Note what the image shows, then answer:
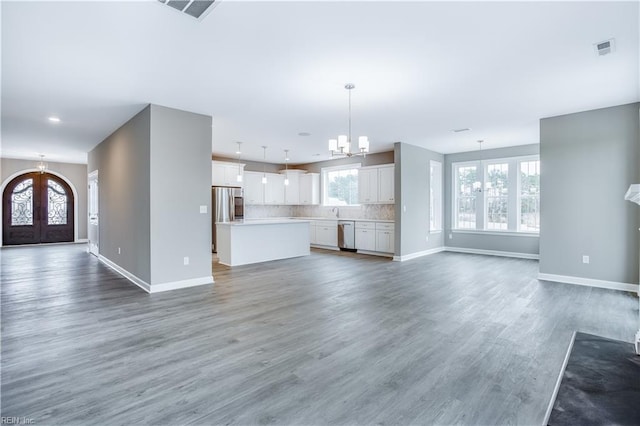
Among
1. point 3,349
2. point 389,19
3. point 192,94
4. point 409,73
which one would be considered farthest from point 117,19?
point 3,349

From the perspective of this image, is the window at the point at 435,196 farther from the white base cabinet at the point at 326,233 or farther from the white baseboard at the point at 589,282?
the white baseboard at the point at 589,282

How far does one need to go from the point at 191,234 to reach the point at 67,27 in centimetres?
298

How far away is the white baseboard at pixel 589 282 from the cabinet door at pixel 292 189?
688 centimetres

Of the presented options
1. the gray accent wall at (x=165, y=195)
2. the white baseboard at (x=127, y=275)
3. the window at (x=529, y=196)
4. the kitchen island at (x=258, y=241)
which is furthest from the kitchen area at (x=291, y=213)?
the window at (x=529, y=196)

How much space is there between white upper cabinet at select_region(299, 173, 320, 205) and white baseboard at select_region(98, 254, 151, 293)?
552cm

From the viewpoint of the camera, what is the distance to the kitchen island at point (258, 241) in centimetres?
663

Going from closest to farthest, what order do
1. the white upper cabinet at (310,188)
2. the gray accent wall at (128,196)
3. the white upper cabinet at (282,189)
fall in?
the gray accent wall at (128,196) < the white upper cabinet at (282,189) < the white upper cabinet at (310,188)

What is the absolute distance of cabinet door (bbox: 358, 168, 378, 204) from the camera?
8.34 meters

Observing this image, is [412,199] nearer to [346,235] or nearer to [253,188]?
[346,235]

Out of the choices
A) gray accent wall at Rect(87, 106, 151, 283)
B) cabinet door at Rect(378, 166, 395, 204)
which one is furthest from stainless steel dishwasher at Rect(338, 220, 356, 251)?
gray accent wall at Rect(87, 106, 151, 283)

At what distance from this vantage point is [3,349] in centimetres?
277

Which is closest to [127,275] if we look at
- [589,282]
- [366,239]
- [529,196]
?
[366,239]

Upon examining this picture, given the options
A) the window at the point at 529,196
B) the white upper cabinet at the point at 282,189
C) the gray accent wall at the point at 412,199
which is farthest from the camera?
the white upper cabinet at the point at 282,189

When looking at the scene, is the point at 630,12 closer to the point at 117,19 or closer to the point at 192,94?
the point at 117,19
